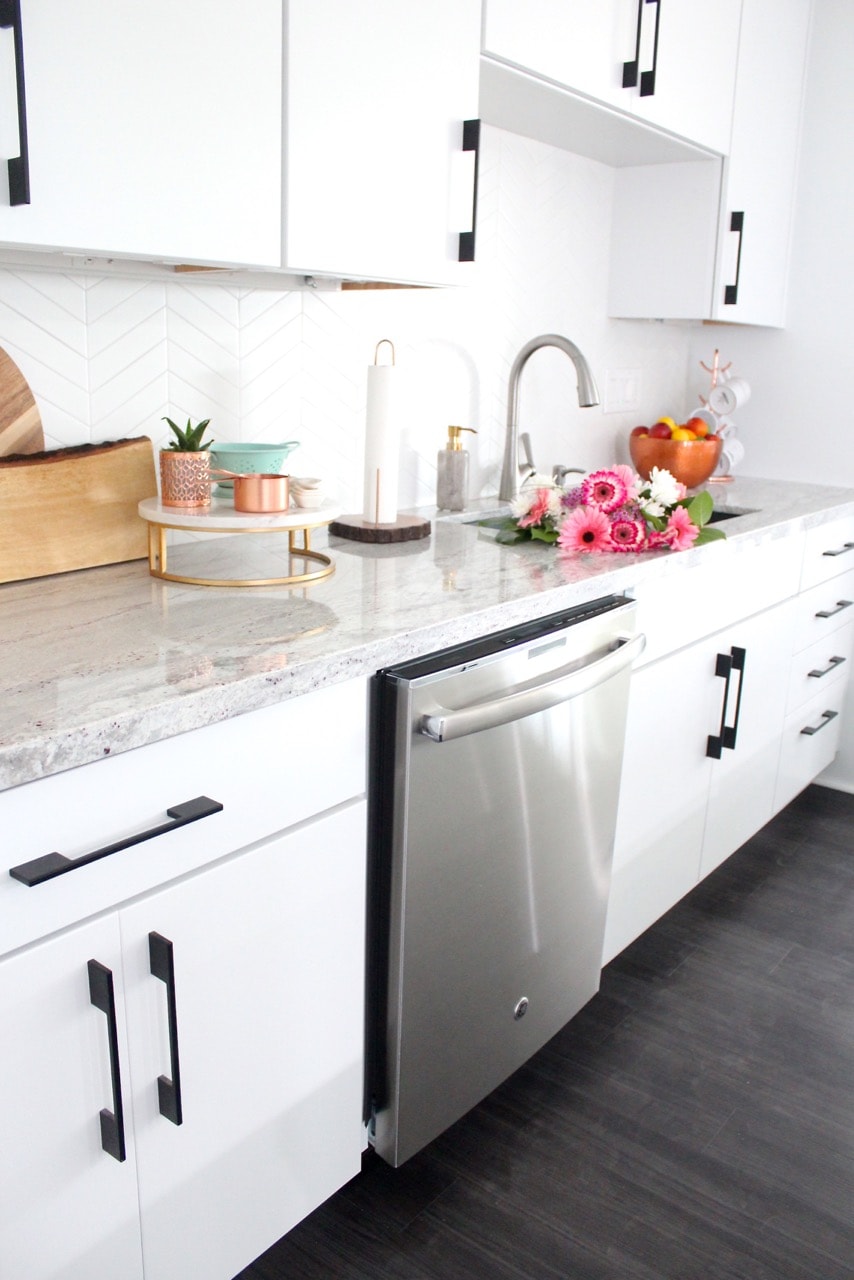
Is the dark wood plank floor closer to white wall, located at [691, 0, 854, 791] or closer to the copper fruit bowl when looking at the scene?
the copper fruit bowl

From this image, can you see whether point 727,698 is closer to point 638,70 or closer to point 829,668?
point 829,668

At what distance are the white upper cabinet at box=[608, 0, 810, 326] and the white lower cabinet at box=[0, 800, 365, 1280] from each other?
1994mm

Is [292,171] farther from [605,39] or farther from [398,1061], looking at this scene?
[398,1061]

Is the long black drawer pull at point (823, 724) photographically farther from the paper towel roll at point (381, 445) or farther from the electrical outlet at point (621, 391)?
the paper towel roll at point (381, 445)

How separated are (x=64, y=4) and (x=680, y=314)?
6.47ft

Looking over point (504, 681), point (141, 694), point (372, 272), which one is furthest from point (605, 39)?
point (141, 694)

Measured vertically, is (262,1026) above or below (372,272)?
below

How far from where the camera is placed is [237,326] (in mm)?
1862

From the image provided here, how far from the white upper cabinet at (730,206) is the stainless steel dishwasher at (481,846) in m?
1.34

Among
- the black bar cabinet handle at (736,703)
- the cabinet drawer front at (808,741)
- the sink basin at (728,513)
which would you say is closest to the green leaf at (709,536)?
the black bar cabinet handle at (736,703)

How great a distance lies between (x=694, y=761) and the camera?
7.52 ft

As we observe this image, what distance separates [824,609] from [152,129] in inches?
86.9

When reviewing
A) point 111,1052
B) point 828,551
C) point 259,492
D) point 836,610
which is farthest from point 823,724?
point 111,1052

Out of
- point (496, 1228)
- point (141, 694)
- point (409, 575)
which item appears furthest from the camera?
point (409, 575)
